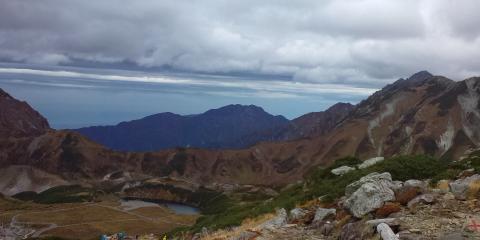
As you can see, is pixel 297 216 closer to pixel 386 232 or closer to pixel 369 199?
pixel 369 199

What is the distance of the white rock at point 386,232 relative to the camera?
54.6ft

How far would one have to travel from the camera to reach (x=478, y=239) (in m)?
16.3

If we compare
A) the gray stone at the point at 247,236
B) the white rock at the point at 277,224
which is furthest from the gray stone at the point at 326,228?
the gray stone at the point at 247,236

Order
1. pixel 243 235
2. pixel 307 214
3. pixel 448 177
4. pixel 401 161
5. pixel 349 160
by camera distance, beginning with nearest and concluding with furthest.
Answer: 1. pixel 243 235
2. pixel 307 214
3. pixel 448 177
4. pixel 401 161
5. pixel 349 160

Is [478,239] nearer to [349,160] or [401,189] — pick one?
[401,189]

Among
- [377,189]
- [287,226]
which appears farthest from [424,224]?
[287,226]

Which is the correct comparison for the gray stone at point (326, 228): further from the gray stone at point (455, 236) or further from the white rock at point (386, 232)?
the gray stone at point (455, 236)

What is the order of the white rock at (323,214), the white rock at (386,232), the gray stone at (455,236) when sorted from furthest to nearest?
the white rock at (323,214) → the white rock at (386,232) → the gray stone at (455,236)

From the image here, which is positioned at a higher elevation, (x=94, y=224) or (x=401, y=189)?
(x=401, y=189)

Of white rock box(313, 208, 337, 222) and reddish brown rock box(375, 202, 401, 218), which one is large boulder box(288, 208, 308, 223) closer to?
white rock box(313, 208, 337, 222)

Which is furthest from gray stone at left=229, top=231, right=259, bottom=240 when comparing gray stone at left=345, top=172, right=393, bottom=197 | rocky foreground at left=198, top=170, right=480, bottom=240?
gray stone at left=345, top=172, right=393, bottom=197

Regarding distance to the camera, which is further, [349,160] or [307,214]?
[349,160]

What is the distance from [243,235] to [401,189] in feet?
25.0

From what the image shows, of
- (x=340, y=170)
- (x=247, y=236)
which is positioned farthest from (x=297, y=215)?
(x=340, y=170)
